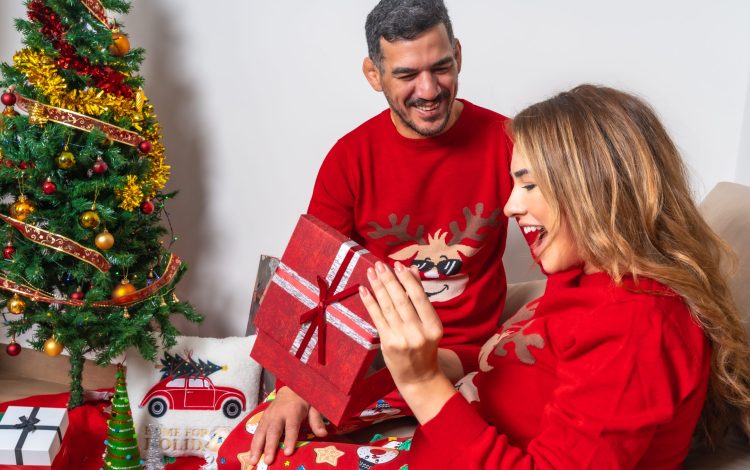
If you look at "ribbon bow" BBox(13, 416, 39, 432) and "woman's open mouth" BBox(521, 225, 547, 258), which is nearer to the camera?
"woman's open mouth" BBox(521, 225, 547, 258)

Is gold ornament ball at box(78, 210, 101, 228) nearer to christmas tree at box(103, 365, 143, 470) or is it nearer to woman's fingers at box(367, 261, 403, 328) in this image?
christmas tree at box(103, 365, 143, 470)

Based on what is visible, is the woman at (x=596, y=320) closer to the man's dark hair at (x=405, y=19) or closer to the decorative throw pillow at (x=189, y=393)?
the man's dark hair at (x=405, y=19)

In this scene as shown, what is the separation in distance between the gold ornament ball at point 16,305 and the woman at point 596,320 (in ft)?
4.76

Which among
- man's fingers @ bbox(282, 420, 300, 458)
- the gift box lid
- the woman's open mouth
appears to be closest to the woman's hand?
the gift box lid

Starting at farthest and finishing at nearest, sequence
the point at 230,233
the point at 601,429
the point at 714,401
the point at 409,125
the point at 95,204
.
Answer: the point at 230,233 → the point at 95,204 → the point at 409,125 → the point at 714,401 → the point at 601,429

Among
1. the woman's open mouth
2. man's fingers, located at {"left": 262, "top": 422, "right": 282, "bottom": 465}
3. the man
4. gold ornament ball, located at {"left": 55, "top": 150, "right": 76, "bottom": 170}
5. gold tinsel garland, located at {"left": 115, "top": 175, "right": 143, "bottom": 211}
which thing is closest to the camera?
the woman's open mouth

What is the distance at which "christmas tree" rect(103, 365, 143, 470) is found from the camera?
2328mm

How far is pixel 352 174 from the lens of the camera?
6.64ft

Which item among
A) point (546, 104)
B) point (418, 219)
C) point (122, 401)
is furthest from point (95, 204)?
point (546, 104)

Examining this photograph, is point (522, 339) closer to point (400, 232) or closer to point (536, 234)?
point (536, 234)

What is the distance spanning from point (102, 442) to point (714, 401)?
194cm

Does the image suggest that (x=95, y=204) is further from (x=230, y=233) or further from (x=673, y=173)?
(x=673, y=173)

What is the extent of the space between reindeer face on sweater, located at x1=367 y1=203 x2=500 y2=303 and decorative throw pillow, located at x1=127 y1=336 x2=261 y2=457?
805mm

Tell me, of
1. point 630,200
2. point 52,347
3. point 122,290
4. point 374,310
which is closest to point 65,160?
point 122,290
